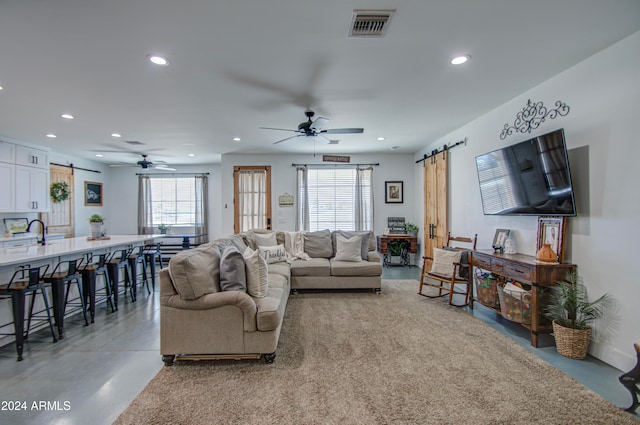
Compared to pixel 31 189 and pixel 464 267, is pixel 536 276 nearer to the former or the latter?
pixel 464 267

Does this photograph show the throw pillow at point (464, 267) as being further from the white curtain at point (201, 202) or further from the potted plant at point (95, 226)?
the white curtain at point (201, 202)

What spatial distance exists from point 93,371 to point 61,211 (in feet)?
20.3

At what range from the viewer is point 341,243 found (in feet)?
16.4

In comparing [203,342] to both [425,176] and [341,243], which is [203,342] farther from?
[425,176]

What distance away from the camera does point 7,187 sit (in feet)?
17.1

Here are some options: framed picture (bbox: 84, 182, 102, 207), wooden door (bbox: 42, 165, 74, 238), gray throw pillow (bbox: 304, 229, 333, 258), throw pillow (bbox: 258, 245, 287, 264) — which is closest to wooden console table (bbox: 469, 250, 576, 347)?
gray throw pillow (bbox: 304, 229, 333, 258)

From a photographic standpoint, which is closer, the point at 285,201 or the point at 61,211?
the point at 61,211

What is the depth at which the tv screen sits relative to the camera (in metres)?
2.73

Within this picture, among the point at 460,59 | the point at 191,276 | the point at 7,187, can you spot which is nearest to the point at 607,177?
the point at 460,59

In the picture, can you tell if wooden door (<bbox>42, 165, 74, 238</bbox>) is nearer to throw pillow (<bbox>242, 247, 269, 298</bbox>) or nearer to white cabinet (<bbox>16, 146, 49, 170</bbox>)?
white cabinet (<bbox>16, 146, 49, 170</bbox>)

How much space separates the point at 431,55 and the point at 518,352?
2.82 m

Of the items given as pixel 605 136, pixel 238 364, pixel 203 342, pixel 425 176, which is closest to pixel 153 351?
pixel 203 342

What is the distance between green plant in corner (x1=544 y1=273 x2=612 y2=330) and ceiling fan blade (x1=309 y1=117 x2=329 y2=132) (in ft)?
9.99

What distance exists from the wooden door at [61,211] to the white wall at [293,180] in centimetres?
372
